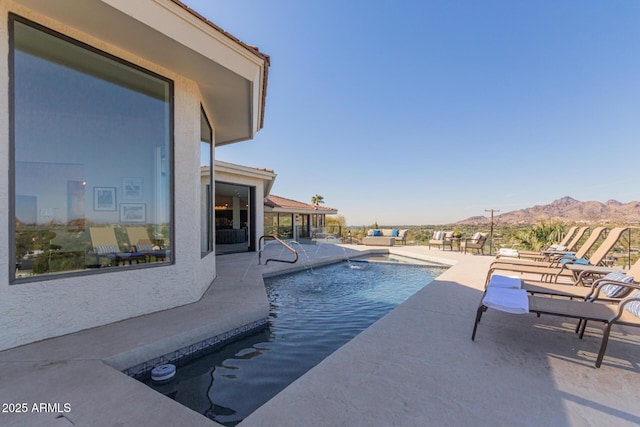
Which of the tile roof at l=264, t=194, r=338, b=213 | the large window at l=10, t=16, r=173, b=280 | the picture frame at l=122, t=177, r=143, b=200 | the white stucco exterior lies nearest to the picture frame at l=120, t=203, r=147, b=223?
the large window at l=10, t=16, r=173, b=280

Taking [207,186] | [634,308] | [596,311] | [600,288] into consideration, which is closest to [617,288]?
[600,288]

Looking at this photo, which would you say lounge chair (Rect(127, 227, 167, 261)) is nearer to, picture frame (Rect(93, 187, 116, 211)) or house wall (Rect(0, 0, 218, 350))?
house wall (Rect(0, 0, 218, 350))

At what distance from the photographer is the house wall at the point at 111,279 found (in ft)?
9.93

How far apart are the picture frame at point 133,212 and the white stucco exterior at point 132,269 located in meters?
0.52

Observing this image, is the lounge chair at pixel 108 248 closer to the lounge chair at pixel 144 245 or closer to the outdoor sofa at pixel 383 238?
the lounge chair at pixel 144 245

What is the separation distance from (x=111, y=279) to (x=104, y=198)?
1337 mm

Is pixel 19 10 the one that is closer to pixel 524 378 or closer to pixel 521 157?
pixel 524 378

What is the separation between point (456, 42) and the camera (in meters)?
11.7

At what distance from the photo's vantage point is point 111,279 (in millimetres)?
3783

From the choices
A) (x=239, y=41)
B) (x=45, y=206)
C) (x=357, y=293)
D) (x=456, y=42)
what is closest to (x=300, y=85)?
(x=456, y=42)

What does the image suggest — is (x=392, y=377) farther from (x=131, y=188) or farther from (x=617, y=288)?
(x=131, y=188)

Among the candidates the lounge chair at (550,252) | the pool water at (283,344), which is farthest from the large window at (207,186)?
the lounge chair at (550,252)

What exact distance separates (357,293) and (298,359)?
11.0ft

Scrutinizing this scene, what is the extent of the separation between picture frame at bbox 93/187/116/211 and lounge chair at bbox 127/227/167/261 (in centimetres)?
45
